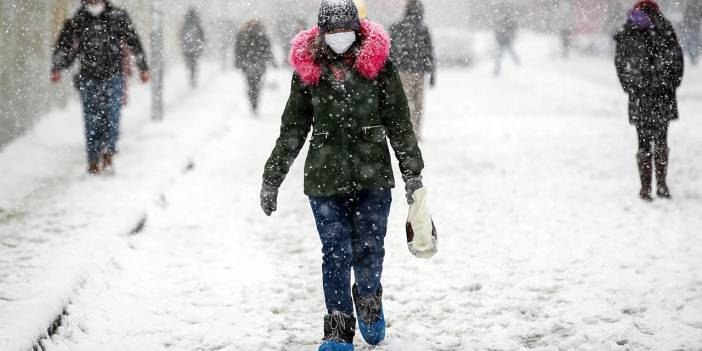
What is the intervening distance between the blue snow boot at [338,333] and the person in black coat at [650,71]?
4.41 meters

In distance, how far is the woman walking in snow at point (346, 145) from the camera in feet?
12.4

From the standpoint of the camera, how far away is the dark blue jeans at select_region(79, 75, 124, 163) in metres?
8.39

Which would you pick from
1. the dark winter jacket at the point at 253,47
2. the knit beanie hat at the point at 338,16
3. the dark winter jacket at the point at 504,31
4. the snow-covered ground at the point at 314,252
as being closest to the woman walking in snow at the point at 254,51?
the dark winter jacket at the point at 253,47

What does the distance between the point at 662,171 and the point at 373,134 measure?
14.9 ft

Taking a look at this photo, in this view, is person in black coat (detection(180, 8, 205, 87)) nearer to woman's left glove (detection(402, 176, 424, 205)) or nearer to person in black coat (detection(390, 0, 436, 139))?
person in black coat (detection(390, 0, 436, 139))

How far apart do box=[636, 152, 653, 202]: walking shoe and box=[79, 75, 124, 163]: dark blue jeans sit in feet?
18.9

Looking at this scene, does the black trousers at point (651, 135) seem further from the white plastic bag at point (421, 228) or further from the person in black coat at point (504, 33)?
the person in black coat at point (504, 33)

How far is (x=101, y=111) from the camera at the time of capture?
848cm

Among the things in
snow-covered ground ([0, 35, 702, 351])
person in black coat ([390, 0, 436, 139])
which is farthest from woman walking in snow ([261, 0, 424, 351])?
person in black coat ([390, 0, 436, 139])

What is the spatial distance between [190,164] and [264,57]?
5.65 metres

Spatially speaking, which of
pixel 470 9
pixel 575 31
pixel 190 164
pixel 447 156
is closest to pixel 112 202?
pixel 190 164

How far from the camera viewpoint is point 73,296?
467 cm

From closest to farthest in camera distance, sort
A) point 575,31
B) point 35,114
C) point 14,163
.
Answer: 1. point 14,163
2. point 35,114
3. point 575,31

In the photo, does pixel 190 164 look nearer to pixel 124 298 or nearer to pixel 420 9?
pixel 420 9
